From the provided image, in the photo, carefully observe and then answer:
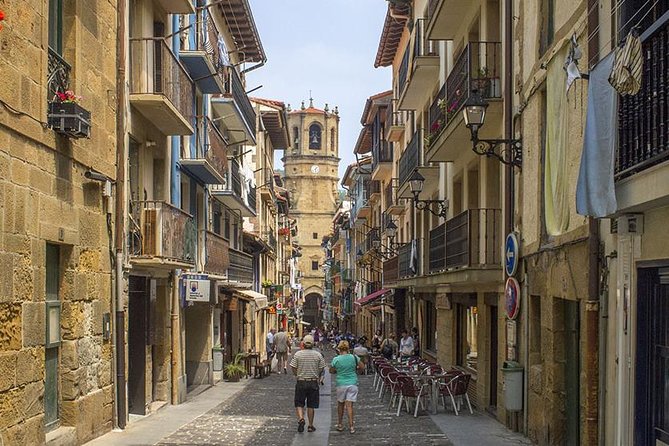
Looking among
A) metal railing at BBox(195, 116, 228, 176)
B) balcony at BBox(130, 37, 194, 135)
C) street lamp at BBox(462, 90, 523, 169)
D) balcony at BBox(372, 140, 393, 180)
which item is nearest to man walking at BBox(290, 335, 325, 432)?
street lamp at BBox(462, 90, 523, 169)

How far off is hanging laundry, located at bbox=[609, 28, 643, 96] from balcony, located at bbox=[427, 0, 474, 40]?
11266mm

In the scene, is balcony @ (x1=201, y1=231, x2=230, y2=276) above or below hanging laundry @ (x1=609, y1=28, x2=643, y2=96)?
below

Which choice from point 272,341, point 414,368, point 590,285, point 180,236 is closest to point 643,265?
point 590,285

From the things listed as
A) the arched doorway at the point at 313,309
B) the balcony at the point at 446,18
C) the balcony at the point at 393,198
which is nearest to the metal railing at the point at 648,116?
the balcony at the point at 446,18

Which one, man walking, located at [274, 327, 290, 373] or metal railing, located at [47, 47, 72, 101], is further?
man walking, located at [274, 327, 290, 373]

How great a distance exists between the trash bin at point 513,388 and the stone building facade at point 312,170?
288ft

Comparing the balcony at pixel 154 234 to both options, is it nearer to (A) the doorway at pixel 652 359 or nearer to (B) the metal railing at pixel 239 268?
(A) the doorway at pixel 652 359

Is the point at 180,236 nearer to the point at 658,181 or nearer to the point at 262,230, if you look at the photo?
the point at 658,181

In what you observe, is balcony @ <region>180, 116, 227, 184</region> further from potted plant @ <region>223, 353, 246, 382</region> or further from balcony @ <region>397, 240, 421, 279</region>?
balcony @ <region>397, 240, 421, 279</region>

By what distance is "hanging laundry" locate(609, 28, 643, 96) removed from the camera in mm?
7578

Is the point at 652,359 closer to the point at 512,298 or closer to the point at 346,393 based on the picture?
the point at 512,298

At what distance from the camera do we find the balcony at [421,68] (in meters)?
24.2

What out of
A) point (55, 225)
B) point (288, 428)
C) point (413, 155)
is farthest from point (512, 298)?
point (413, 155)

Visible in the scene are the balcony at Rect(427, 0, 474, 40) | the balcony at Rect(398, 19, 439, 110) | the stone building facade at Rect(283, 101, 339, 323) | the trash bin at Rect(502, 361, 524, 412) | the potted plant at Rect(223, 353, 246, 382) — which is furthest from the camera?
the stone building facade at Rect(283, 101, 339, 323)
